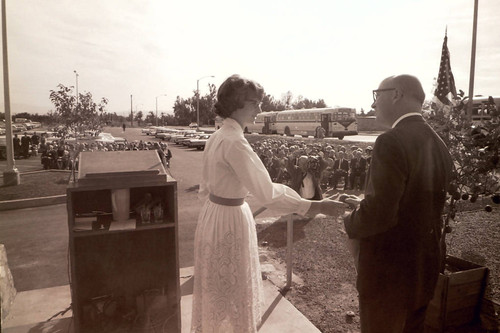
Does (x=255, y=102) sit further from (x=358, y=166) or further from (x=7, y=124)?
(x=7, y=124)

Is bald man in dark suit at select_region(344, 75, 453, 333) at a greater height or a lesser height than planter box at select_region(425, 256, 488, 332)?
greater

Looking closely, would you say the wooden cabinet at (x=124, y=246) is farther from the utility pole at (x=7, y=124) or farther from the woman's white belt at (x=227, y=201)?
the utility pole at (x=7, y=124)

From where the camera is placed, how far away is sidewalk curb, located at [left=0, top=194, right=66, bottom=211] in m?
9.80

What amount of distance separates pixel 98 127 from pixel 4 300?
27.2m

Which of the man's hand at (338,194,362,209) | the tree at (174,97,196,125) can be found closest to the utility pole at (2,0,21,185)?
the man's hand at (338,194,362,209)

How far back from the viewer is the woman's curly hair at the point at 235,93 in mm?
2438

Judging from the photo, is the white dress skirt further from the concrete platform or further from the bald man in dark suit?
the concrete platform

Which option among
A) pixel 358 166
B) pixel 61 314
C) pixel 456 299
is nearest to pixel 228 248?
pixel 61 314

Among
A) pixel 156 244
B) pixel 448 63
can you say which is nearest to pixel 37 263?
pixel 156 244

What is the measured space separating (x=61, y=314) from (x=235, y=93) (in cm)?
302

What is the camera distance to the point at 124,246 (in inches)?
143

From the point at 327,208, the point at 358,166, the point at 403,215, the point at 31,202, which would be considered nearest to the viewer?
the point at 403,215

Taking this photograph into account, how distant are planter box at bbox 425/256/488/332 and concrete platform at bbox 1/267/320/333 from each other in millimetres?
1204

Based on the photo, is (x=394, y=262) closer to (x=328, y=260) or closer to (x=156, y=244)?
(x=156, y=244)
